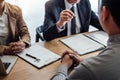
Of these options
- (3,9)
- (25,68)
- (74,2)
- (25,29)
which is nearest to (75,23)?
(74,2)

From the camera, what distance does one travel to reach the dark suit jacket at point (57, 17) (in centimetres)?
197

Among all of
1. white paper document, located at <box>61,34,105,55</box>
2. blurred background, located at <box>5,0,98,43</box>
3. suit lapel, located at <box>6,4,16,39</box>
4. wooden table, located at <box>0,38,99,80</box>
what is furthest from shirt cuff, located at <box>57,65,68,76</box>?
blurred background, located at <box>5,0,98,43</box>

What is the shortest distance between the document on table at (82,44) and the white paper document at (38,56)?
7.6 inches

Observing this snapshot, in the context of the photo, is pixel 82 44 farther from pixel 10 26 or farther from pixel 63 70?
pixel 10 26

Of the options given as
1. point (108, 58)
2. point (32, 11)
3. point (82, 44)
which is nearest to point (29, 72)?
point (82, 44)

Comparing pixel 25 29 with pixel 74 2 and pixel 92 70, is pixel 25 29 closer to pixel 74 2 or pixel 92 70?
pixel 74 2

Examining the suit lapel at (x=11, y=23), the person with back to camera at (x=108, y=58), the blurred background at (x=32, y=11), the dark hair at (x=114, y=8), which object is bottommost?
the blurred background at (x=32, y=11)

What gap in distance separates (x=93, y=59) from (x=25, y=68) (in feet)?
2.25

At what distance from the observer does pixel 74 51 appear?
1704 millimetres

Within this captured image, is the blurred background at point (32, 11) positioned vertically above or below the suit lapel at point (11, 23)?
below

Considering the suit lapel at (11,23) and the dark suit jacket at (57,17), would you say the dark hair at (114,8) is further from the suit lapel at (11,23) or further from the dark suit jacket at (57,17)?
the suit lapel at (11,23)

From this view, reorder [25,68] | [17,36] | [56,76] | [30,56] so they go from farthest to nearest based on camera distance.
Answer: [17,36] < [30,56] < [25,68] < [56,76]

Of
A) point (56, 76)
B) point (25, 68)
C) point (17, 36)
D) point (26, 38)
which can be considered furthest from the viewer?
point (17, 36)

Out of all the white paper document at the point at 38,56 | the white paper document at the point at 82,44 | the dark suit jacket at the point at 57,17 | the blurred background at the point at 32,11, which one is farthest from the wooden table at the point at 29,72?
the blurred background at the point at 32,11
